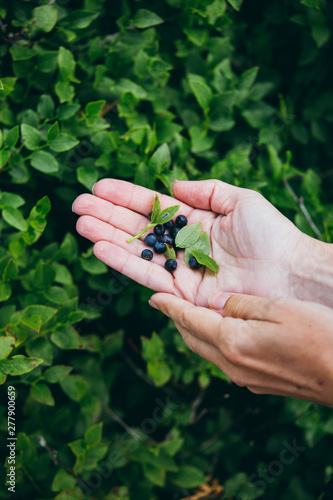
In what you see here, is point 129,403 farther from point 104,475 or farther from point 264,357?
point 264,357

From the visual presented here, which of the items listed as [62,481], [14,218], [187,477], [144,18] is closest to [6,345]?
[14,218]

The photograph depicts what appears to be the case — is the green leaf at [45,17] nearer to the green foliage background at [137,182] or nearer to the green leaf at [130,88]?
the green foliage background at [137,182]

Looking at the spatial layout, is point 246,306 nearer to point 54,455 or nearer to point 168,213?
point 168,213

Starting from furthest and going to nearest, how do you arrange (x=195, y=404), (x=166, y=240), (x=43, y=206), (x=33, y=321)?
(x=195, y=404) → (x=166, y=240) → (x=43, y=206) → (x=33, y=321)

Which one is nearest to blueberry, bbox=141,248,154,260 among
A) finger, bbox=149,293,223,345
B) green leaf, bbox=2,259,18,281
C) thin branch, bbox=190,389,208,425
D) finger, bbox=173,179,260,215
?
finger, bbox=149,293,223,345

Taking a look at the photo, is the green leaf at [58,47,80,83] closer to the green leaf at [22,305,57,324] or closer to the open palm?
the open palm

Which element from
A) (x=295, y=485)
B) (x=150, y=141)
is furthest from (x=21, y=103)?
(x=295, y=485)
